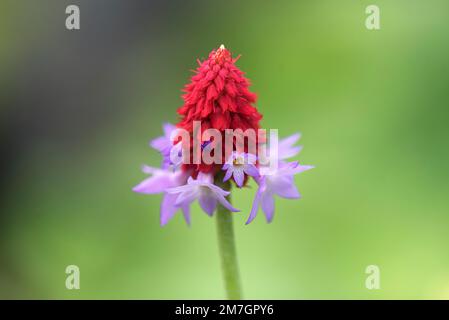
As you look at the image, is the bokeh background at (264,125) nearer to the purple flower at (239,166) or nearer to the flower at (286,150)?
the flower at (286,150)

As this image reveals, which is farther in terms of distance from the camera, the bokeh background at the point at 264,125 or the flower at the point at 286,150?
the bokeh background at the point at 264,125

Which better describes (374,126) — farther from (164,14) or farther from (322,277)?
(164,14)

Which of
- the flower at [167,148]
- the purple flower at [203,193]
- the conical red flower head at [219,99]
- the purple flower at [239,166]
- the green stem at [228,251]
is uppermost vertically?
the conical red flower head at [219,99]

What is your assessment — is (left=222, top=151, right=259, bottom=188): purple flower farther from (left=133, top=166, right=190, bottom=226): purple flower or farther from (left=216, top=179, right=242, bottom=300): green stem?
(left=133, top=166, right=190, bottom=226): purple flower

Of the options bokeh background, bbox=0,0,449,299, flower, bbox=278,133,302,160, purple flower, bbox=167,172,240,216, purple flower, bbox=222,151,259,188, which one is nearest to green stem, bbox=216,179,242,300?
purple flower, bbox=167,172,240,216

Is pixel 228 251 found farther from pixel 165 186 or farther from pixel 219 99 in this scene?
pixel 219 99

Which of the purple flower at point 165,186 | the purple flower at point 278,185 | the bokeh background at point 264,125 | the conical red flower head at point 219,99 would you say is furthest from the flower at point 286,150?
the bokeh background at point 264,125

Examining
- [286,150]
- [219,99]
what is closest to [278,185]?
[286,150]
